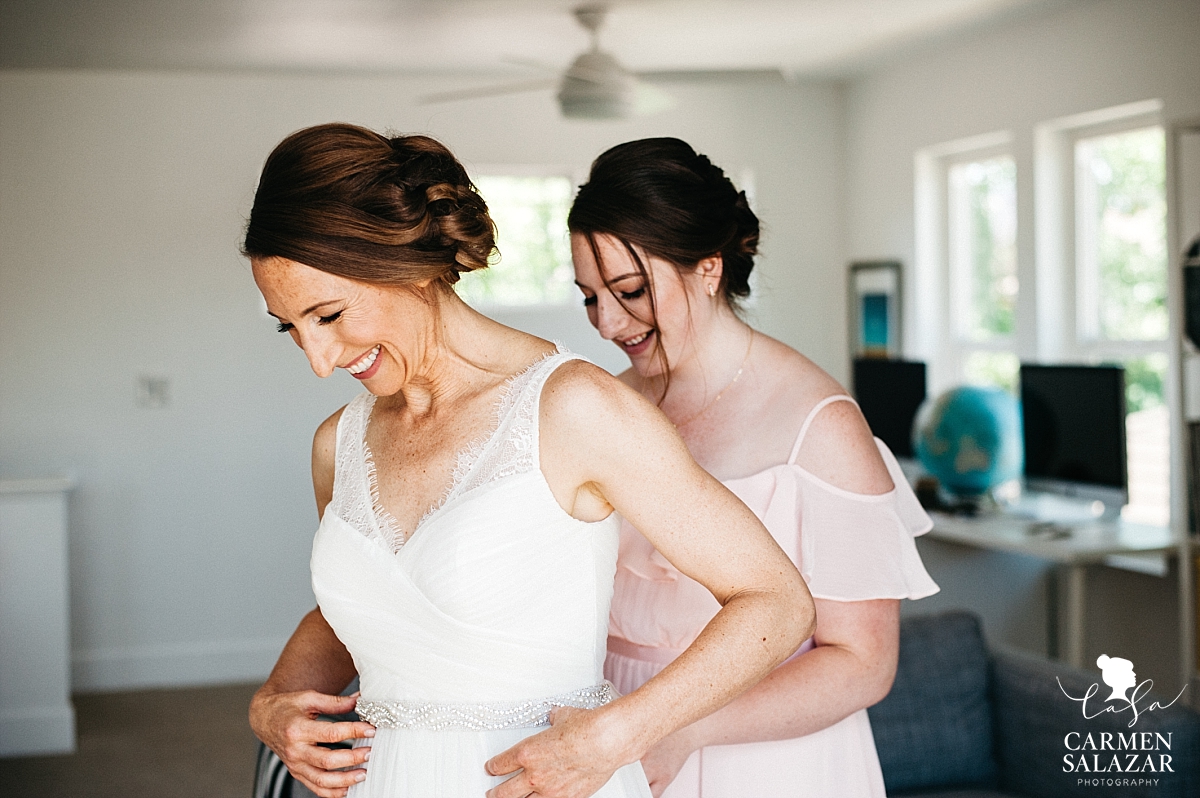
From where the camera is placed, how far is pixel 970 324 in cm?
532

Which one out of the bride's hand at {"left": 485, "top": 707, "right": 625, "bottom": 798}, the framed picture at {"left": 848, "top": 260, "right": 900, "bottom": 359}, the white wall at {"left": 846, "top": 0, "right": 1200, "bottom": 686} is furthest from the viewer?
the framed picture at {"left": 848, "top": 260, "right": 900, "bottom": 359}

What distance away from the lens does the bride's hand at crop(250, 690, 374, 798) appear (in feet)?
3.84

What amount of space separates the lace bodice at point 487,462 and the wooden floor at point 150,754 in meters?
3.23

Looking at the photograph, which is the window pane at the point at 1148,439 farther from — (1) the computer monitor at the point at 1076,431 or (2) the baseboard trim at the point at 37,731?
(2) the baseboard trim at the point at 37,731

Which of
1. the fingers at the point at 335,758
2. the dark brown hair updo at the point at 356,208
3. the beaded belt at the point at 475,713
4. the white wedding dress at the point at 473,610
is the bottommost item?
the fingers at the point at 335,758

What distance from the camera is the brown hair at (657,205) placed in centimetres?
145

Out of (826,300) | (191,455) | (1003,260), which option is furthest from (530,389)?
(826,300)

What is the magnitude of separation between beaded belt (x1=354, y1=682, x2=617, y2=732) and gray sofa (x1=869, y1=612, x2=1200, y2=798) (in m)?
1.60

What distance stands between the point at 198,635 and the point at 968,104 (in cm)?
427

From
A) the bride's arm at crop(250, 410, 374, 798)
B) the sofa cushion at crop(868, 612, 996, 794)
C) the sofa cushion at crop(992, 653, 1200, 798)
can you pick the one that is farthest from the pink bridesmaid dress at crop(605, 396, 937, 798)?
the sofa cushion at crop(868, 612, 996, 794)

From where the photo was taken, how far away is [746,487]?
4.72ft

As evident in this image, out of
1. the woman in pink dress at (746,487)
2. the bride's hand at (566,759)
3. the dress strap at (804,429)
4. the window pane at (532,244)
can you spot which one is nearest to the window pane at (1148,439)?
the window pane at (532,244)

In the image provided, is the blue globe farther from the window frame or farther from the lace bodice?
the lace bodice

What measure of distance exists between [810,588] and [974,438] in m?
3.13
